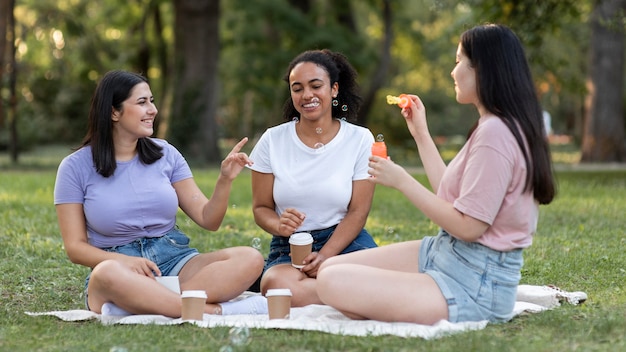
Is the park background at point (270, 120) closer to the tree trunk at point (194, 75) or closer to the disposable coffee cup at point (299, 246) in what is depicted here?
the tree trunk at point (194, 75)

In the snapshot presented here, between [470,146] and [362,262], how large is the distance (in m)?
0.78

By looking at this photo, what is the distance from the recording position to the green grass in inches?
143

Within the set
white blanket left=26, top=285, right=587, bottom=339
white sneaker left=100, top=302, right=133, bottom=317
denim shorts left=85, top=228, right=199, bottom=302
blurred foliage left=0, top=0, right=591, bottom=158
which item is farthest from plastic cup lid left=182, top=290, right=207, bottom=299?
blurred foliage left=0, top=0, right=591, bottom=158

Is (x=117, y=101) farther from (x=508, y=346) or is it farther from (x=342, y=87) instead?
(x=508, y=346)

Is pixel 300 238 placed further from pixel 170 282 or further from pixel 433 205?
pixel 433 205

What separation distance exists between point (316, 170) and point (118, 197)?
1.01 metres

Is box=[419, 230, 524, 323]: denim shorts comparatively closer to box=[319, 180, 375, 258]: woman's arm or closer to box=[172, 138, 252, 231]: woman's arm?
box=[319, 180, 375, 258]: woman's arm

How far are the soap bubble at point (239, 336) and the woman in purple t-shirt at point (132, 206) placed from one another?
64 centimetres

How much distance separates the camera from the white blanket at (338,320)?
376 cm

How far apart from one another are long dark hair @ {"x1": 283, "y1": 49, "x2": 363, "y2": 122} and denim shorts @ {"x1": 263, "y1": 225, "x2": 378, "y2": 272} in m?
0.65

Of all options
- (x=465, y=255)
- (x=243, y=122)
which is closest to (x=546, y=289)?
(x=465, y=255)

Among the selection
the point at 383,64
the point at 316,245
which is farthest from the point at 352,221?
the point at 383,64

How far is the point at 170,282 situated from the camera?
14.3 feet

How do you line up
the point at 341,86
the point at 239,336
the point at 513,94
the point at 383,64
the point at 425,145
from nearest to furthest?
the point at 239,336, the point at 513,94, the point at 425,145, the point at 341,86, the point at 383,64
